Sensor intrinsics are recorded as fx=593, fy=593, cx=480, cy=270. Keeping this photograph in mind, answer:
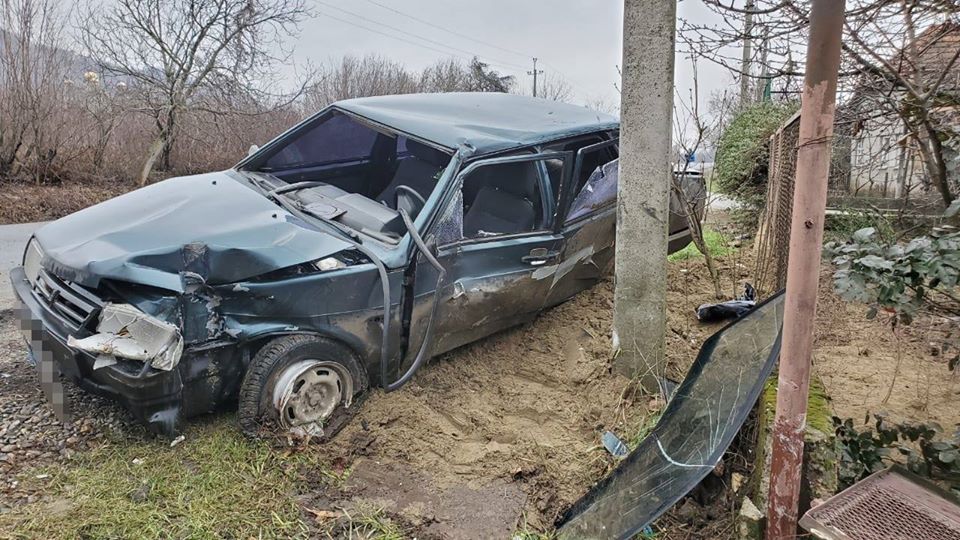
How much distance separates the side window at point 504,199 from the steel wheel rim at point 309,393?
4.26ft

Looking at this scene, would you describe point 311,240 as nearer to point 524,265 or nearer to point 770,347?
point 524,265

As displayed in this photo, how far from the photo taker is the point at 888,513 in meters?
1.90

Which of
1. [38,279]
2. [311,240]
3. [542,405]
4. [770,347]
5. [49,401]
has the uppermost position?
[311,240]

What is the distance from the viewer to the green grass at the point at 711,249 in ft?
21.9

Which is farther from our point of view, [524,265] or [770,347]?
[524,265]

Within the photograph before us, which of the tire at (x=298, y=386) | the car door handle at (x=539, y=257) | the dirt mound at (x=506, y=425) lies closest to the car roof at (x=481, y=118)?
the car door handle at (x=539, y=257)

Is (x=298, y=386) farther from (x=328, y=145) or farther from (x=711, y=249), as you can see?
(x=711, y=249)

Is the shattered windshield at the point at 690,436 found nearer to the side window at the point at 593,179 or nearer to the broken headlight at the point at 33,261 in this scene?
the side window at the point at 593,179

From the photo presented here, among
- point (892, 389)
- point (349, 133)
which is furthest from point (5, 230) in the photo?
point (892, 389)

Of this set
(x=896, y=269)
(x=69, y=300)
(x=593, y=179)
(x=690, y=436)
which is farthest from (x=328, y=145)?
(x=896, y=269)

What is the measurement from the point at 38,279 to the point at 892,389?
15.9 ft

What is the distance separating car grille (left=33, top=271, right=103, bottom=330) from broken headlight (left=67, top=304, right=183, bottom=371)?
122mm

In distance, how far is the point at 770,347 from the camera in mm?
2674

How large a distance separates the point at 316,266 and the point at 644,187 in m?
1.82
